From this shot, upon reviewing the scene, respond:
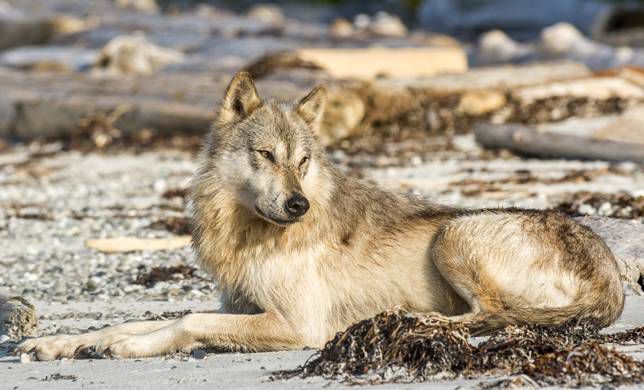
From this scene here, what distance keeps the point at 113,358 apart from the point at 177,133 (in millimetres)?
11623

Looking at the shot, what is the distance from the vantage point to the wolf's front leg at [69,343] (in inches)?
245

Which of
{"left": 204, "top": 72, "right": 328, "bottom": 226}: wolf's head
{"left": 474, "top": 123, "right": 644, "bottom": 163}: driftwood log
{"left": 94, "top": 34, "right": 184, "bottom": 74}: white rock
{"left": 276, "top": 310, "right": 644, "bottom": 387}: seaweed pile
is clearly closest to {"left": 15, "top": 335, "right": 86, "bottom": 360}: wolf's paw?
{"left": 204, "top": 72, "right": 328, "bottom": 226}: wolf's head

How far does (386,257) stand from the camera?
6859mm

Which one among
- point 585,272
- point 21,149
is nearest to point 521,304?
point 585,272

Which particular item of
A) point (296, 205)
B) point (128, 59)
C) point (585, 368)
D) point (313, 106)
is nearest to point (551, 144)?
point (313, 106)

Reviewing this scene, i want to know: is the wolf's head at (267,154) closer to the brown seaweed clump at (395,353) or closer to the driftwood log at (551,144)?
the brown seaweed clump at (395,353)

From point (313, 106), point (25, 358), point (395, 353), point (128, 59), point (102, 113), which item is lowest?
point (102, 113)

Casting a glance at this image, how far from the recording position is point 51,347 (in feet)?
20.5

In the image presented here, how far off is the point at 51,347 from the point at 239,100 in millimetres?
1940

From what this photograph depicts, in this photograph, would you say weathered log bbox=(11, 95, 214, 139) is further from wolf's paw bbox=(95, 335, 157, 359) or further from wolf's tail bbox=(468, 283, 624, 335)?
wolf's tail bbox=(468, 283, 624, 335)

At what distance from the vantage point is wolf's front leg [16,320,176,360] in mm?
6234

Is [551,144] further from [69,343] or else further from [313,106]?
[69,343]

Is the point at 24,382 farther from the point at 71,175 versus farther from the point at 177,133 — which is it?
the point at 177,133

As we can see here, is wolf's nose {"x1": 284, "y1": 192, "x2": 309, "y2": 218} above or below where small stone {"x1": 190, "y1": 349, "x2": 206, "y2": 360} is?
above
